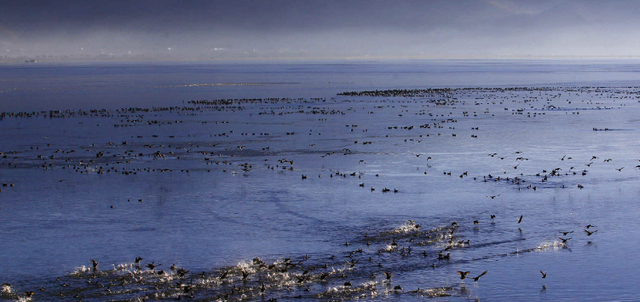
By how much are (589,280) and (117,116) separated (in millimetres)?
45037

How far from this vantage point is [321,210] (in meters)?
21.2

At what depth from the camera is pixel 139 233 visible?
1875 cm

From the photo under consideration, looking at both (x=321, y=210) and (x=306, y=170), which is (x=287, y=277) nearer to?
(x=321, y=210)

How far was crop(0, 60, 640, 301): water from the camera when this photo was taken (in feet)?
48.8

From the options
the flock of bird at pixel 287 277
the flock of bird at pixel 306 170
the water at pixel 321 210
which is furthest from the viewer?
the water at pixel 321 210

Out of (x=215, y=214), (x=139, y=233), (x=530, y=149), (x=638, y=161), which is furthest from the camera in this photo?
(x=530, y=149)

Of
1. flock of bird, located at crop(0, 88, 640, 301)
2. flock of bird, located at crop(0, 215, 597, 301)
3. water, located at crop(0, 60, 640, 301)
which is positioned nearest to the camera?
flock of bird, located at crop(0, 215, 597, 301)

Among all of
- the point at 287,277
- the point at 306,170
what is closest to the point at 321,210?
the point at 287,277

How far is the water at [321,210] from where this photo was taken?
14883mm

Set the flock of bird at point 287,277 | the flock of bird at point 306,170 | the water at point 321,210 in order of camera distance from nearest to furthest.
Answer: the flock of bird at point 287,277 → the flock of bird at point 306,170 → the water at point 321,210

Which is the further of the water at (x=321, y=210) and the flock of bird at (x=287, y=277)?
the water at (x=321, y=210)

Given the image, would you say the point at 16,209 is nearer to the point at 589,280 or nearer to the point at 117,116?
the point at 589,280

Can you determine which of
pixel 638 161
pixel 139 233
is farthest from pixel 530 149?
pixel 139 233

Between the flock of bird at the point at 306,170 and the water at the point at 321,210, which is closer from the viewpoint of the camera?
the flock of bird at the point at 306,170
